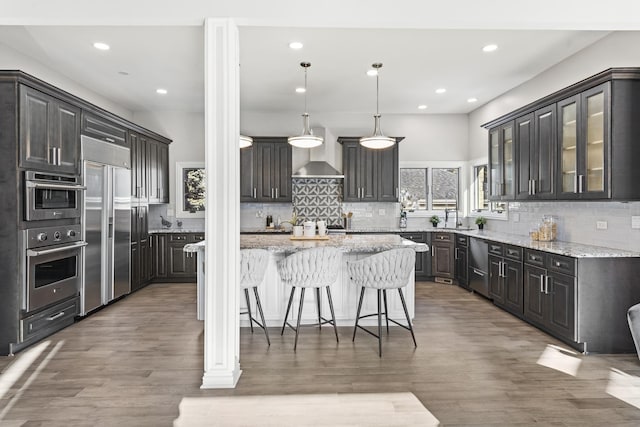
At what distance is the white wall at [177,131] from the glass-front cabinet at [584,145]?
5.62 meters

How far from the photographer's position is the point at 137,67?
16.9 feet

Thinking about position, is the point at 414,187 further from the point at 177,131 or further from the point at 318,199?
the point at 177,131

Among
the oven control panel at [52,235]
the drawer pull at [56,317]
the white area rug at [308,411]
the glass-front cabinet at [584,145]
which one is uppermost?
the glass-front cabinet at [584,145]

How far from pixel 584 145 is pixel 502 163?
A: 1.58 meters

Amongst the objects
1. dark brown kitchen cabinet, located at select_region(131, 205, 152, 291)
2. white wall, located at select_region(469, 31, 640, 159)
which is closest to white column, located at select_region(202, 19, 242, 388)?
dark brown kitchen cabinet, located at select_region(131, 205, 152, 291)

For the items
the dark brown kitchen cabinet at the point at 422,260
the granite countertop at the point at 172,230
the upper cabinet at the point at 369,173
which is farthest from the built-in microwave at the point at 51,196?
the dark brown kitchen cabinet at the point at 422,260

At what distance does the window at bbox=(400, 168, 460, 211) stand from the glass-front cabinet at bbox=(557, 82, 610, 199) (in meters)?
Result: 3.42

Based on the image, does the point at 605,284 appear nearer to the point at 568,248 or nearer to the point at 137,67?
the point at 568,248

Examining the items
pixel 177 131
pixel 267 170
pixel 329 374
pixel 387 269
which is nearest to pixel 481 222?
pixel 267 170

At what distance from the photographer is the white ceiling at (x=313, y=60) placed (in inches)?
165

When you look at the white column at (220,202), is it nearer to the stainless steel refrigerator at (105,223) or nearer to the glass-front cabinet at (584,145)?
the stainless steel refrigerator at (105,223)

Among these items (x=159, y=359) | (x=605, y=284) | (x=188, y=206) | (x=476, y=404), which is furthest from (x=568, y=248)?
(x=188, y=206)

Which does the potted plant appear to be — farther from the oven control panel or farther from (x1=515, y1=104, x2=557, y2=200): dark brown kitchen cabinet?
the oven control panel

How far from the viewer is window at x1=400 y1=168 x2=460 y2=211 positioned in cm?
776
